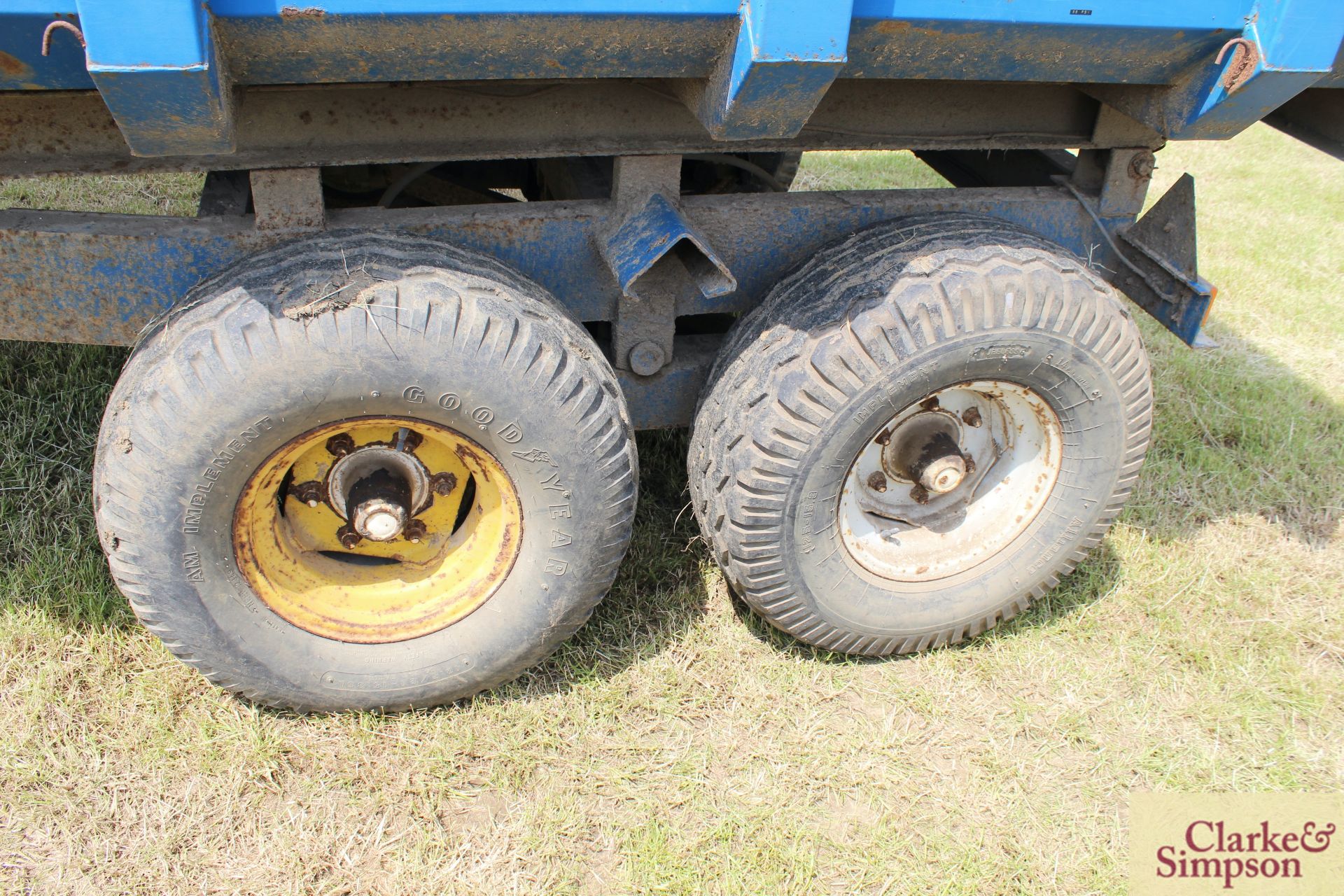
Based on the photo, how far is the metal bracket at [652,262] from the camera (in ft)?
7.43

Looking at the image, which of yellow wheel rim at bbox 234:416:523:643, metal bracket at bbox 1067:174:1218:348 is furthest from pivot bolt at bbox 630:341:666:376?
metal bracket at bbox 1067:174:1218:348

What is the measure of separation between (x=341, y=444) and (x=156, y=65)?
0.98 m

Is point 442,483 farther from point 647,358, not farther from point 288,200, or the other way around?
point 288,200

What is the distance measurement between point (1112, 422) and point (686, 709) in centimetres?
136

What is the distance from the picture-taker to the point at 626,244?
233 centimetres

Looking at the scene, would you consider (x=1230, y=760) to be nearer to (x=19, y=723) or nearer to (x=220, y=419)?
(x=220, y=419)

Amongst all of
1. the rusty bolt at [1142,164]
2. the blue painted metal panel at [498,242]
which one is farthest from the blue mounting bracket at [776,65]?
the rusty bolt at [1142,164]

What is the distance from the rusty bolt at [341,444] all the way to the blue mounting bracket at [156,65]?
0.79 metres

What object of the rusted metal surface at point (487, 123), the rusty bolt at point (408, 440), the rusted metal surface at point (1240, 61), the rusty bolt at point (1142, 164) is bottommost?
the rusty bolt at point (408, 440)

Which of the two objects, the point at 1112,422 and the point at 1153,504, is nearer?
the point at 1112,422

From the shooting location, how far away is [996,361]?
242 centimetres

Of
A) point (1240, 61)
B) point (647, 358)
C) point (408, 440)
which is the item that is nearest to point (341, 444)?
point (408, 440)

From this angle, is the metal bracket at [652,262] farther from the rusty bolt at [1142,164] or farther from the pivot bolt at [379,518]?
the rusty bolt at [1142,164]

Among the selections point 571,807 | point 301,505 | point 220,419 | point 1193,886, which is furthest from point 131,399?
point 1193,886
